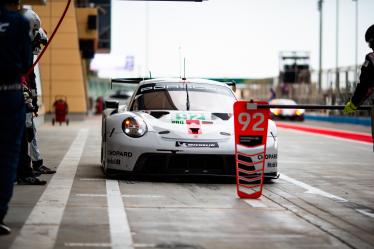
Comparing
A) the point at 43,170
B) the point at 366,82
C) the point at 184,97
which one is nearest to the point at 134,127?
the point at 184,97

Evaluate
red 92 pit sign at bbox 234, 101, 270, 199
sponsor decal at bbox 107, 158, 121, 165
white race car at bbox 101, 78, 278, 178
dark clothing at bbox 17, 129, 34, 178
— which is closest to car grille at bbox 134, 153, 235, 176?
white race car at bbox 101, 78, 278, 178

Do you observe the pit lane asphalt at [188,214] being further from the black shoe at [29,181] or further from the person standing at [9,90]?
the person standing at [9,90]

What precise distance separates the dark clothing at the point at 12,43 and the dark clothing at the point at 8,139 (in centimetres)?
13

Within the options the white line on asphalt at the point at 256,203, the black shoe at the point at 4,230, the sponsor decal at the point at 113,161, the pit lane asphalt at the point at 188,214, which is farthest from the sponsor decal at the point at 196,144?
the black shoe at the point at 4,230

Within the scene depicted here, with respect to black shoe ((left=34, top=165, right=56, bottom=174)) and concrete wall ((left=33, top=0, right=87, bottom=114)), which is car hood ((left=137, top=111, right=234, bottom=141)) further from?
concrete wall ((left=33, top=0, right=87, bottom=114))

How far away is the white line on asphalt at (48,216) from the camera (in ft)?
18.2

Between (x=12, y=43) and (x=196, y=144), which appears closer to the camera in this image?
(x=12, y=43)

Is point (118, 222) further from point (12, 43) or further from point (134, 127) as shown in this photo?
point (134, 127)

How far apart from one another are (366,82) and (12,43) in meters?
3.10

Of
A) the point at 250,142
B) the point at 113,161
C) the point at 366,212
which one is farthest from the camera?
the point at 113,161

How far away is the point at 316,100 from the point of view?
4738 centimetres

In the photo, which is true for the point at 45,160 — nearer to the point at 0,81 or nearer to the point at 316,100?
the point at 0,81

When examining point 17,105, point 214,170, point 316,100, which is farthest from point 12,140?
point 316,100

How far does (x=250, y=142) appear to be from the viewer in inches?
338
